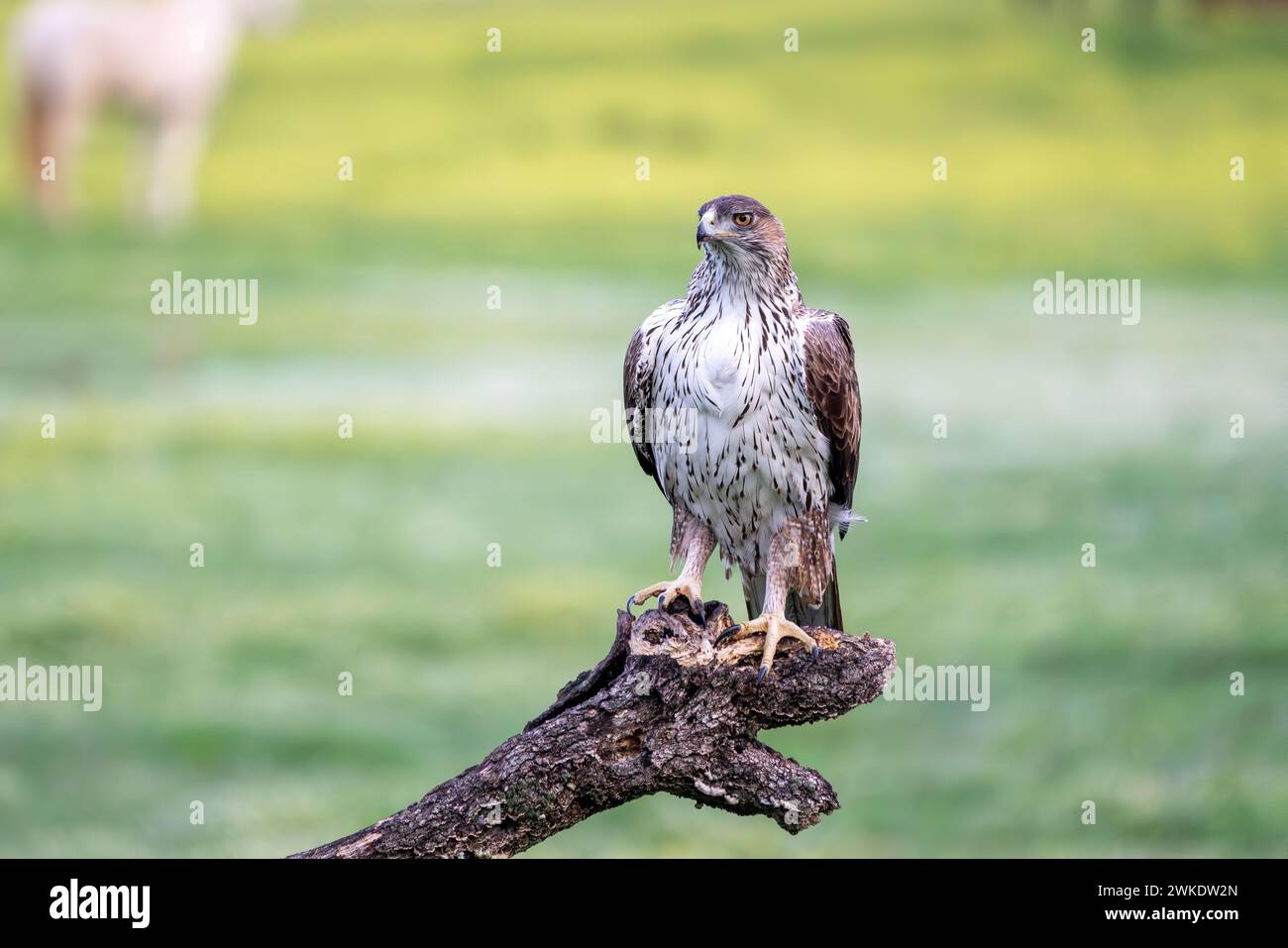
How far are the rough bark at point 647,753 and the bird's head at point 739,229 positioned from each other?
923mm

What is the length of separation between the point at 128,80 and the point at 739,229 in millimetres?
11821

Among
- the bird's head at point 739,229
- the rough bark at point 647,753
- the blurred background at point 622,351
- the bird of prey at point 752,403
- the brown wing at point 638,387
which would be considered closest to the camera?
the rough bark at point 647,753

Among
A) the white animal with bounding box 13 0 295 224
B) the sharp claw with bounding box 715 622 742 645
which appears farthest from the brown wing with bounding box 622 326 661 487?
the white animal with bounding box 13 0 295 224

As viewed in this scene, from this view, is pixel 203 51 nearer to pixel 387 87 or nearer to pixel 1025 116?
pixel 387 87

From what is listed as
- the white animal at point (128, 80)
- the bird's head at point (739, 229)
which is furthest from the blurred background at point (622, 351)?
the bird's head at point (739, 229)

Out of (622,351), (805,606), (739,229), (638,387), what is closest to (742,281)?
(739,229)

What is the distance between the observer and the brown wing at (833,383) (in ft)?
12.8

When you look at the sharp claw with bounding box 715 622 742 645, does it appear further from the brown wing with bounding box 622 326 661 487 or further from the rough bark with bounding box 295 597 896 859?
the brown wing with bounding box 622 326 661 487

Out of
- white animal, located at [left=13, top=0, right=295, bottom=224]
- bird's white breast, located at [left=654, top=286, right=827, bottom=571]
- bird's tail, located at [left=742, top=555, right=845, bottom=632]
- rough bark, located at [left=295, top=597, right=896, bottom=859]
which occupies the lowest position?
rough bark, located at [left=295, top=597, right=896, bottom=859]

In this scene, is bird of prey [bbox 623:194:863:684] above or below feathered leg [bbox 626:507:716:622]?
above

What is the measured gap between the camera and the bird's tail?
13.5 feet

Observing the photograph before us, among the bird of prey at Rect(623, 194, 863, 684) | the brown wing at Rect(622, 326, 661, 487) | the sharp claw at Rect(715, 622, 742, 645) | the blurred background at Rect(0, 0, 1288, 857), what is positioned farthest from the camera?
the blurred background at Rect(0, 0, 1288, 857)

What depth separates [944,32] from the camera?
1535cm

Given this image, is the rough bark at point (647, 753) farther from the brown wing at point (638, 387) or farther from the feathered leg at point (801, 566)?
the brown wing at point (638, 387)
